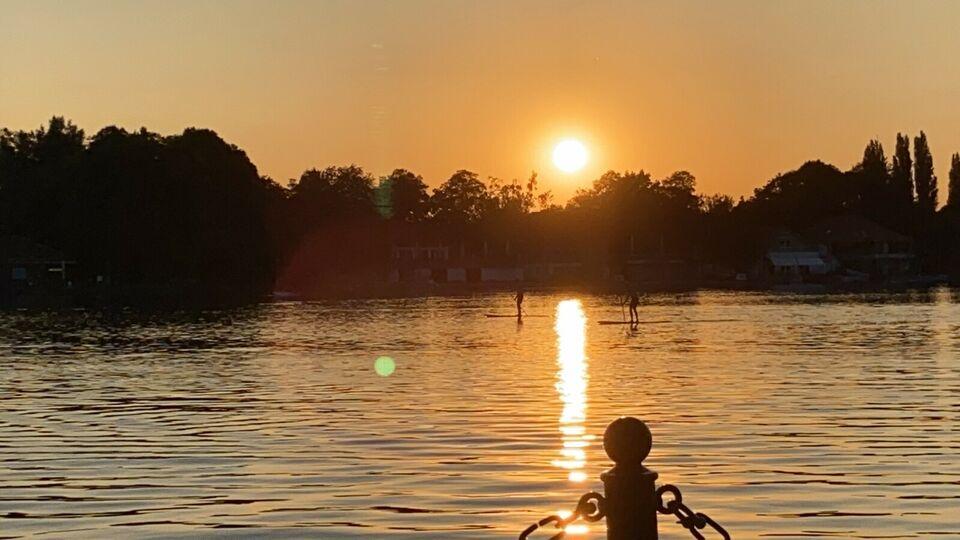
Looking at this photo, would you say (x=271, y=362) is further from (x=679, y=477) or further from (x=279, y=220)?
(x=279, y=220)

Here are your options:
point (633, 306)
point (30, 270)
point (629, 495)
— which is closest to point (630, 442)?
point (629, 495)

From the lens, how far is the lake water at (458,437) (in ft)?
54.3

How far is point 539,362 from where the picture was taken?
4719cm

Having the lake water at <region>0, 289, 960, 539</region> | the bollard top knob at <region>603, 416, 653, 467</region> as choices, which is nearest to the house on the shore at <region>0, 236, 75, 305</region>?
the lake water at <region>0, 289, 960, 539</region>

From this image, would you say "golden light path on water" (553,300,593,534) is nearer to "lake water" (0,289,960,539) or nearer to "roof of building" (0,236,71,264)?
"lake water" (0,289,960,539)

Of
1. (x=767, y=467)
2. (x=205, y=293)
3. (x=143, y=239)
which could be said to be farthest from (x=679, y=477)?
(x=205, y=293)

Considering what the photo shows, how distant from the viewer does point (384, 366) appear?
4450cm

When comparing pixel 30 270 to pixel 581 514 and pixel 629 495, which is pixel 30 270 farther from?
pixel 629 495

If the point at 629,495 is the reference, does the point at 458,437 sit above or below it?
below

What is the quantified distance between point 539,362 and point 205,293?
117718 millimetres

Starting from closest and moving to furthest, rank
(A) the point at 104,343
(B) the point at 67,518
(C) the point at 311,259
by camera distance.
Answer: (B) the point at 67,518
(A) the point at 104,343
(C) the point at 311,259

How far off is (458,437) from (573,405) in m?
6.77

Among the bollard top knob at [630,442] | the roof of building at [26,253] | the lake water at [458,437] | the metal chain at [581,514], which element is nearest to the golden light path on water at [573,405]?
the lake water at [458,437]

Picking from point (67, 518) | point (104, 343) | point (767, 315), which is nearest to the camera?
point (67, 518)
